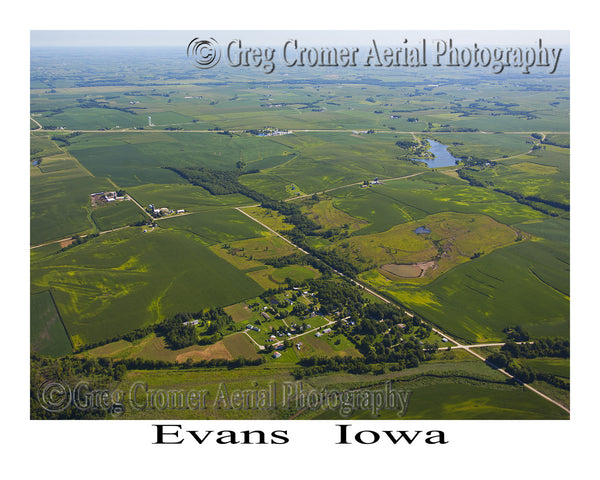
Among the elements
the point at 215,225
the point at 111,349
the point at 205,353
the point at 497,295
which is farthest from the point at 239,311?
the point at 497,295

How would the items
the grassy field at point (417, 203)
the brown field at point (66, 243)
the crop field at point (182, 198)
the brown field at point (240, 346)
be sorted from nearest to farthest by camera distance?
the brown field at point (240, 346)
the brown field at point (66, 243)
the grassy field at point (417, 203)
the crop field at point (182, 198)

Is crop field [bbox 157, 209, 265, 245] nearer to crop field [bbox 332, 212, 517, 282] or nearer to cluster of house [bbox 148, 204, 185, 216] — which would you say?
cluster of house [bbox 148, 204, 185, 216]

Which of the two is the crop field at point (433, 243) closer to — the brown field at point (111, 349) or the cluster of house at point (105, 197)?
the brown field at point (111, 349)

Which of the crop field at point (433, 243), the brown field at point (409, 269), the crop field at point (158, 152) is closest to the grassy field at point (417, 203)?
the crop field at point (433, 243)

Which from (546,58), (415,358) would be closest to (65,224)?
(415,358)

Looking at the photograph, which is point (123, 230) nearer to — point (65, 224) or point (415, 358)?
point (65, 224)
